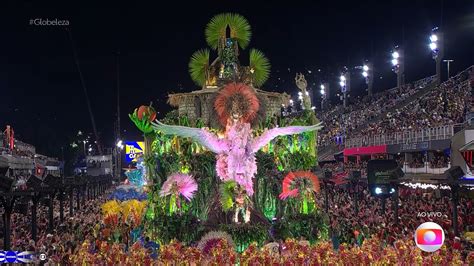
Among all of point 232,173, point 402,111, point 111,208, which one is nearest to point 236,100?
point 232,173

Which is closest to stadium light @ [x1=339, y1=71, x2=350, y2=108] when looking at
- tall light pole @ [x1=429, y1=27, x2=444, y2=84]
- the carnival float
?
tall light pole @ [x1=429, y1=27, x2=444, y2=84]

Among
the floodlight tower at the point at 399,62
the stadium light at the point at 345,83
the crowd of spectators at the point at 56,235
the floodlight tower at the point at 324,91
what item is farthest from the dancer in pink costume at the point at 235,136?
the floodlight tower at the point at 324,91

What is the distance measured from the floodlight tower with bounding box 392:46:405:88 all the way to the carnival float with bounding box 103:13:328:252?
40162mm

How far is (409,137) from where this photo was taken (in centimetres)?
3694

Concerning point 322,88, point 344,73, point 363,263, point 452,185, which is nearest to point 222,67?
point 452,185

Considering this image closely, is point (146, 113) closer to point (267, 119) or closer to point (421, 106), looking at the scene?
point (267, 119)

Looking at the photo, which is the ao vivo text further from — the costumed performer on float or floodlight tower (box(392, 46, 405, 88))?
floodlight tower (box(392, 46, 405, 88))

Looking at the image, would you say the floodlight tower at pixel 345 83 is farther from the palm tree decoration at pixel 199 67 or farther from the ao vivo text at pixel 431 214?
the ao vivo text at pixel 431 214

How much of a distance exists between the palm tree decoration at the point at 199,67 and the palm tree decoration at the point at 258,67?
2070 mm

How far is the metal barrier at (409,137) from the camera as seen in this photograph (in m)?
31.2

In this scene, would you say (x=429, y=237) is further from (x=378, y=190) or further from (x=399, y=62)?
(x=399, y=62)

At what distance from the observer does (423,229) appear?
42.6 feet

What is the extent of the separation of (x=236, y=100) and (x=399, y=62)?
150 feet

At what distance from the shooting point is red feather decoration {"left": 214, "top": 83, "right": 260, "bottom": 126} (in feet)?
73.9
